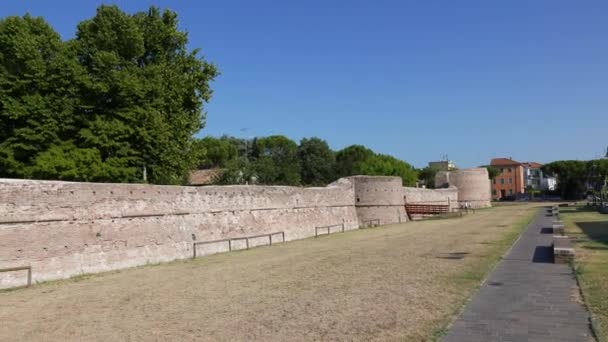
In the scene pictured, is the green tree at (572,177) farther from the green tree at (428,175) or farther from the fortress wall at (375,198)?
the fortress wall at (375,198)

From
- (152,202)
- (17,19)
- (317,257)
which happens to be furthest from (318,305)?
(17,19)

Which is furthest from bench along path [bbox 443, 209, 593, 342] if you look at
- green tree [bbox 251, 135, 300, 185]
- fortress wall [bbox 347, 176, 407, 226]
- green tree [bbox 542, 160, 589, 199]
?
green tree [bbox 542, 160, 589, 199]

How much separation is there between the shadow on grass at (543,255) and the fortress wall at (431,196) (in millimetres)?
26904

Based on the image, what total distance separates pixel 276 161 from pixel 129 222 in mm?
54268

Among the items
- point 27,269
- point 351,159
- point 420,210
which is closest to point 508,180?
point 351,159

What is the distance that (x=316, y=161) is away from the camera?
73.1 metres

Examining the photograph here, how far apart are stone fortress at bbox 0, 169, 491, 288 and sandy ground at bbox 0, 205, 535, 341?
89 centimetres

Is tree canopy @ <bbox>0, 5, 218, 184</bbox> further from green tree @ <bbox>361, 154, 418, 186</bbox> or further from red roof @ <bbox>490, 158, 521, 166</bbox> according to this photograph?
red roof @ <bbox>490, 158, 521, 166</bbox>

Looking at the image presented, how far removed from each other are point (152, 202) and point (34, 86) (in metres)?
12.2

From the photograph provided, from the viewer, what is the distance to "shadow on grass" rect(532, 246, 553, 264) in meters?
11.4

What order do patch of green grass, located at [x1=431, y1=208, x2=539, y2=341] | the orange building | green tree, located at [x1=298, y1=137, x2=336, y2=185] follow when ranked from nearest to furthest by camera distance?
patch of green grass, located at [x1=431, y1=208, x2=539, y2=341]
green tree, located at [x1=298, y1=137, x2=336, y2=185]
the orange building

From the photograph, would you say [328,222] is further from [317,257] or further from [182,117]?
[317,257]

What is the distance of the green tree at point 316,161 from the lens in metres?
73.0

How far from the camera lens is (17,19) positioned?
83.4 feet
